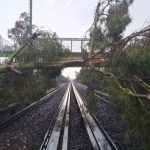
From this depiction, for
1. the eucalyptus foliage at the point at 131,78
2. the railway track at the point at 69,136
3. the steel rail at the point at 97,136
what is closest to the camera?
the eucalyptus foliage at the point at 131,78

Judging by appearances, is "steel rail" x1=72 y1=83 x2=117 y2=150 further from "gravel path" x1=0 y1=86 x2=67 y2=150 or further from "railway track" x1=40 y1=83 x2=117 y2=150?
"gravel path" x1=0 y1=86 x2=67 y2=150

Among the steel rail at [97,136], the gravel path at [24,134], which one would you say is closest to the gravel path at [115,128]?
the steel rail at [97,136]

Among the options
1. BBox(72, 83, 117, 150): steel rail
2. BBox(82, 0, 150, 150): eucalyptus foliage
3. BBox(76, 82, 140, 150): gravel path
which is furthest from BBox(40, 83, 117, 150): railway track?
BBox(82, 0, 150, 150): eucalyptus foliage

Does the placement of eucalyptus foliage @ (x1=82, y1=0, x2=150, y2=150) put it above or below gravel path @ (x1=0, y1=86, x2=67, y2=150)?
above

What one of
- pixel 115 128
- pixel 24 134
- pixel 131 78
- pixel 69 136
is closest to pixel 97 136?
pixel 69 136

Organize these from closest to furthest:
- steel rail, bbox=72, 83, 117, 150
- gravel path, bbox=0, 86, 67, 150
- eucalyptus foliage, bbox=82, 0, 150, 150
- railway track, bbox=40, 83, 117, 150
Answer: eucalyptus foliage, bbox=82, 0, 150, 150
steel rail, bbox=72, 83, 117, 150
railway track, bbox=40, 83, 117, 150
gravel path, bbox=0, 86, 67, 150

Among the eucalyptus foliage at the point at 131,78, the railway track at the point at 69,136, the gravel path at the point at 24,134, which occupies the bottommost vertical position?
the gravel path at the point at 24,134

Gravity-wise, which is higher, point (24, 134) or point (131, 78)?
point (131, 78)

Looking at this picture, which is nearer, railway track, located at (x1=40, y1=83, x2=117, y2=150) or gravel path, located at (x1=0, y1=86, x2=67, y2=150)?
railway track, located at (x1=40, y1=83, x2=117, y2=150)

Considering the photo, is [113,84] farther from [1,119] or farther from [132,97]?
[1,119]

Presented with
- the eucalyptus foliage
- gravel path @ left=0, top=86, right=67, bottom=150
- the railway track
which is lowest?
gravel path @ left=0, top=86, right=67, bottom=150

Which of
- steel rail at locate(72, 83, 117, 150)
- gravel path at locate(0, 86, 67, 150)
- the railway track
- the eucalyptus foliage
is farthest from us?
gravel path at locate(0, 86, 67, 150)

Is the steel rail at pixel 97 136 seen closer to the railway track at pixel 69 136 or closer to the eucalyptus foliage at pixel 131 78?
the railway track at pixel 69 136

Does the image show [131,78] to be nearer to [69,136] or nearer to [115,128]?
[69,136]
